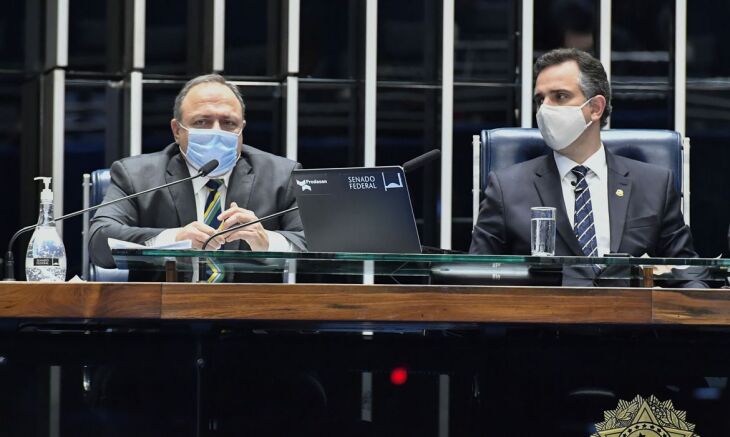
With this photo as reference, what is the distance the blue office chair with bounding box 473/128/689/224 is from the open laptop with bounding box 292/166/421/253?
3.52 feet

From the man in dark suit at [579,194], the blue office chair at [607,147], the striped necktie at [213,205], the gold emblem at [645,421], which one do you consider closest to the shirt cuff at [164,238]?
the striped necktie at [213,205]

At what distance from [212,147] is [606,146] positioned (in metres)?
1.15

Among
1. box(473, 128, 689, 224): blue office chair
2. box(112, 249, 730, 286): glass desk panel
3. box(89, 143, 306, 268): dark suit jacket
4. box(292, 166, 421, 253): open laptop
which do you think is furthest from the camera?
box(473, 128, 689, 224): blue office chair

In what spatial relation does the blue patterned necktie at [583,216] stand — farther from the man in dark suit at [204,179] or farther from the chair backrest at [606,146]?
the man in dark suit at [204,179]

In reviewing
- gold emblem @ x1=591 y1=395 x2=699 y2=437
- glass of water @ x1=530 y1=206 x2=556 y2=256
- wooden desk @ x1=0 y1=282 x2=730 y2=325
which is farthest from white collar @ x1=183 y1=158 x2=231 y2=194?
gold emblem @ x1=591 y1=395 x2=699 y2=437

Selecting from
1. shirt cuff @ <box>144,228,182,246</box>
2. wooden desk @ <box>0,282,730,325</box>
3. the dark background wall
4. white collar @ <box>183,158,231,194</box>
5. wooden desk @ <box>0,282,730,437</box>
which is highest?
the dark background wall

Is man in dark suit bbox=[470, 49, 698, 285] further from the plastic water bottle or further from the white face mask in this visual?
the plastic water bottle

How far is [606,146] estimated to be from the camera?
3.36 metres

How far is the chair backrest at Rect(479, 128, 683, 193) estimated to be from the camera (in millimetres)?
3326

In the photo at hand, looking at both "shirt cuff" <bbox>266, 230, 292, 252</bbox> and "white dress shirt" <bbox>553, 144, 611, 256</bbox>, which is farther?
"white dress shirt" <bbox>553, 144, 611, 256</bbox>

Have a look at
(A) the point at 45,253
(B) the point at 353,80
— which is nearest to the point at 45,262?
(A) the point at 45,253

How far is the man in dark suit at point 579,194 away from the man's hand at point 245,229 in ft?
2.02

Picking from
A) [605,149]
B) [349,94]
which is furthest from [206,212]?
[349,94]

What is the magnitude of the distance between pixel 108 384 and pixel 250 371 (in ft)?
0.85
